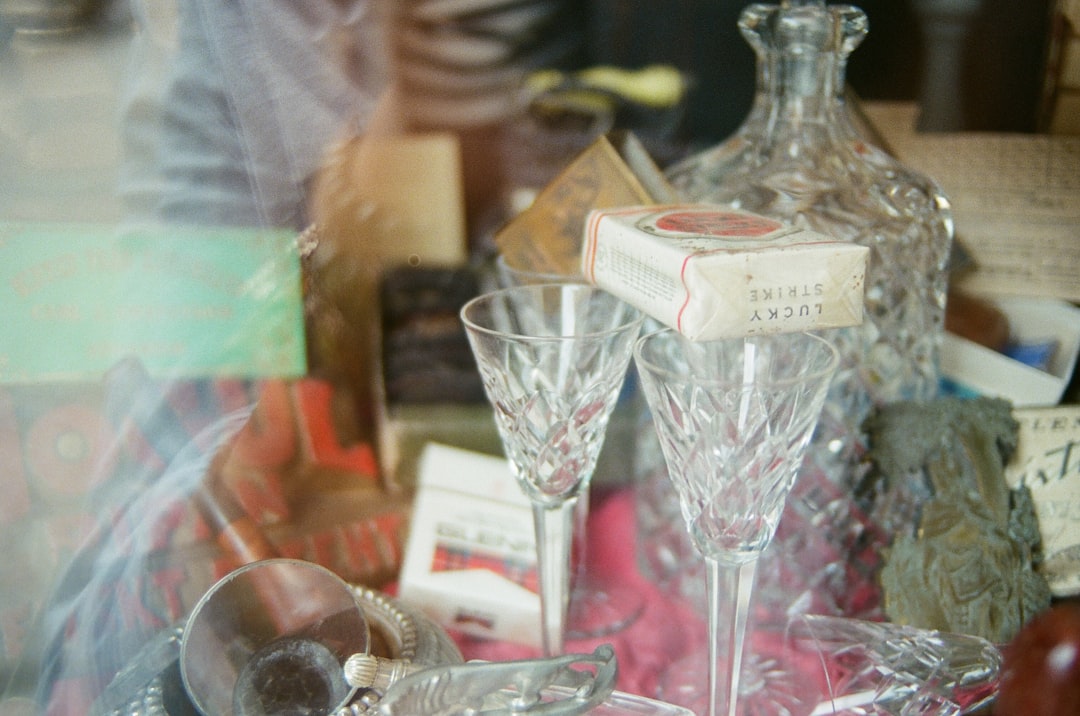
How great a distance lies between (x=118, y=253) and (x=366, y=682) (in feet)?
0.93

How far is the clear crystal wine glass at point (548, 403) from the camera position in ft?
1.49

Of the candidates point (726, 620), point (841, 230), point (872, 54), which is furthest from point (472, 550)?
point (872, 54)

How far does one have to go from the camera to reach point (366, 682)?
39 centimetres

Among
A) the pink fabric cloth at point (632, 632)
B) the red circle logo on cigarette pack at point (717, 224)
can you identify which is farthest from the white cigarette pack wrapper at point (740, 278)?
the pink fabric cloth at point (632, 632)

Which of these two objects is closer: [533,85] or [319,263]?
[319,263]

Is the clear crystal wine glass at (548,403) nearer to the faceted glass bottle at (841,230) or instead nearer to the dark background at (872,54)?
the faceted glass bottle at (841,230)

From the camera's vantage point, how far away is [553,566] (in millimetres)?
495

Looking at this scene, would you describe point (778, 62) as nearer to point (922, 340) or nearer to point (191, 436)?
point (922, 340)

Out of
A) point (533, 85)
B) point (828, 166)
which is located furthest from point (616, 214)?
point (533, 85)

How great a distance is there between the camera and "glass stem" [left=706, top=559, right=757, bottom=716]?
16.7 inches

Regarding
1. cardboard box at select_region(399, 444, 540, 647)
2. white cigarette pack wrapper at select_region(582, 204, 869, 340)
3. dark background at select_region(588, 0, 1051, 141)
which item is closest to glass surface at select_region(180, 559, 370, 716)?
cardboard box at select_region(399, 444, 540, 647)

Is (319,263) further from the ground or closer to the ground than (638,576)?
further from the ground

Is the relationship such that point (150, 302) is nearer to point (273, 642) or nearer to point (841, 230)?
point (273, 642)

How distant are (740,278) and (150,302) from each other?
0.34 m
